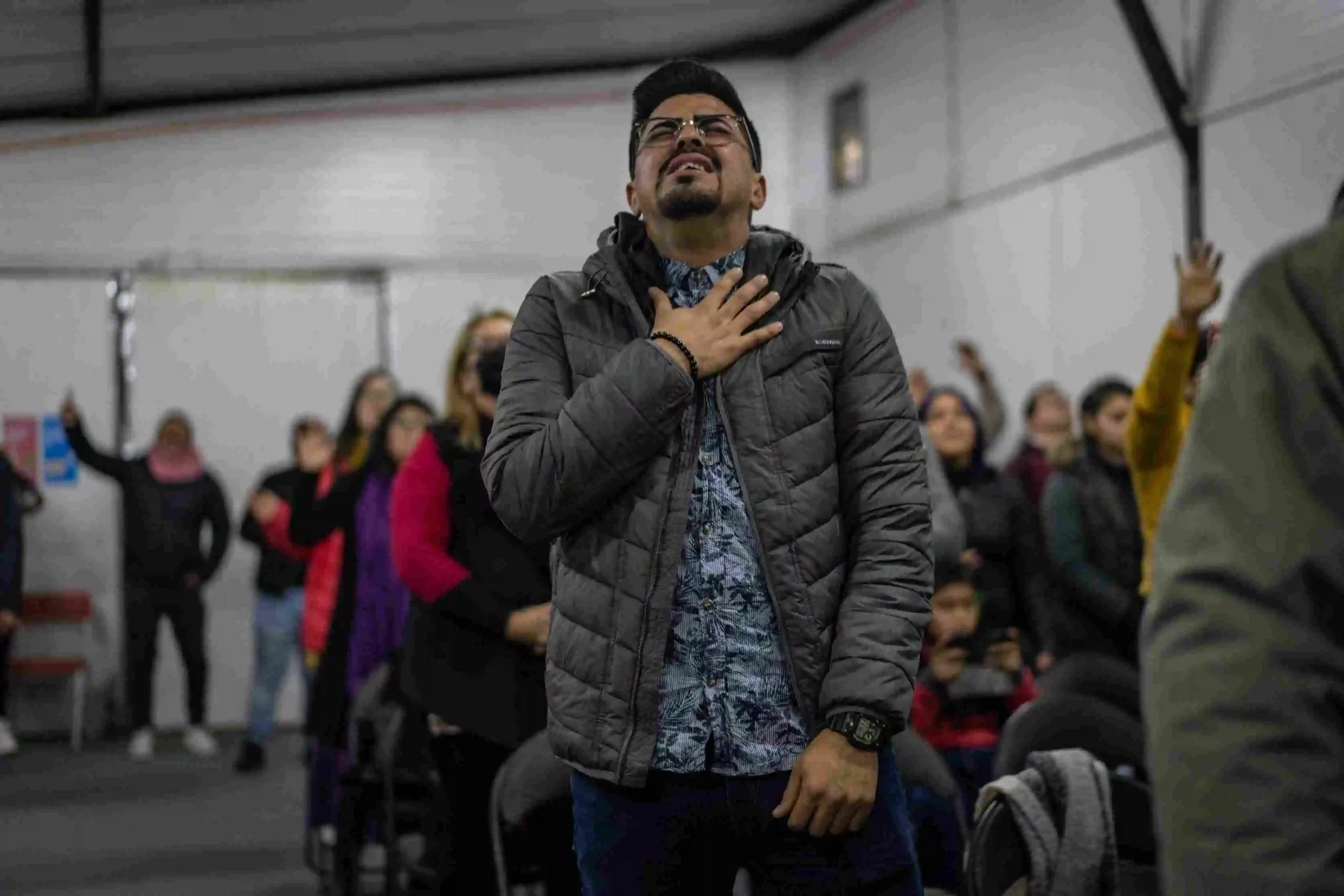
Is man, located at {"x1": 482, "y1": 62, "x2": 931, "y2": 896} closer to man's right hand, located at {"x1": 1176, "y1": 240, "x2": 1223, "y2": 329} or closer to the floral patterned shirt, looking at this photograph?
the floral patterned shirt

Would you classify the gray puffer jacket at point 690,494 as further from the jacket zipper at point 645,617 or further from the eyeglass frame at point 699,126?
the eyeglass frame at point 699,126

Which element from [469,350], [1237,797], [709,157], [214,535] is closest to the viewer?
[1237,797]

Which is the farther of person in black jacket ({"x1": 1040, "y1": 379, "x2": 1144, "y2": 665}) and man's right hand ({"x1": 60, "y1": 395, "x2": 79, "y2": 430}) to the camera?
man's right hand ({"x1": 60, "y1": 395, "x2": 79, "y2": 430})

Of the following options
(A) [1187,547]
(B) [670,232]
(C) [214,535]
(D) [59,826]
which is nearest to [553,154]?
(C) [214,535]

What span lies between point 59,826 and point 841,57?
19.5ft

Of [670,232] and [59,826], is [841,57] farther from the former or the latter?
[670,232]

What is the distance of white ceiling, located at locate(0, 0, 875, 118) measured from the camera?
8.70m

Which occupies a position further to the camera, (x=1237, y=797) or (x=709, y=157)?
(x=709, y=157)

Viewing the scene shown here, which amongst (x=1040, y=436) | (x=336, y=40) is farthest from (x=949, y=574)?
(x=336, y=40)

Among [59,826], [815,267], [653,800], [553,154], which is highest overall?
[553,154]

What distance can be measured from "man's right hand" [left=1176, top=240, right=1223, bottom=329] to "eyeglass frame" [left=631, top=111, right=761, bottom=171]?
121cm

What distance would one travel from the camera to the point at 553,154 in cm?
1044

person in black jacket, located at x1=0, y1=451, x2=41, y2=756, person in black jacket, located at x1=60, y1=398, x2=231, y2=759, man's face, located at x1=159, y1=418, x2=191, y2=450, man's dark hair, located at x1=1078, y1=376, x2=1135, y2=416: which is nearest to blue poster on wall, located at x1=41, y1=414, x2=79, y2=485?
person in black jacket, located at x1=0, y1=451, x2=41, y2=756

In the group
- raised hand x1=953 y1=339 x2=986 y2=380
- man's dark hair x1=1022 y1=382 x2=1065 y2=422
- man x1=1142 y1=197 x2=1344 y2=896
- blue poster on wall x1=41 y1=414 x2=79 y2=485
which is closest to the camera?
man x1=1142 y1=197 x2=1344 y2=896
